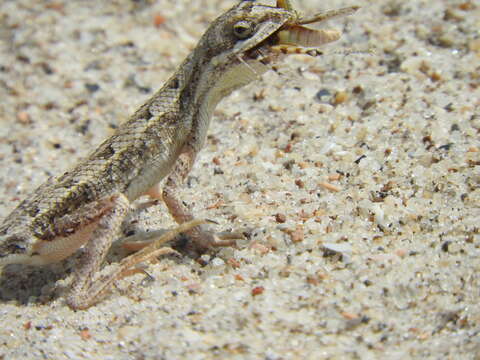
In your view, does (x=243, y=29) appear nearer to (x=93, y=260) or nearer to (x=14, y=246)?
(x=93, y=260)

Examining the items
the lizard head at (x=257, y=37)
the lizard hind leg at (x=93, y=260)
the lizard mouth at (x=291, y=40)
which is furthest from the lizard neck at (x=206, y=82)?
the lizard hind leg at (x=93, y=260)

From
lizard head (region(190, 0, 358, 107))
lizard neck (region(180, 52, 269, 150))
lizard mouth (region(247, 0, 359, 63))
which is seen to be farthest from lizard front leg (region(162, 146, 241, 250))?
lizard mouth (region(247, 0, 359, 63))

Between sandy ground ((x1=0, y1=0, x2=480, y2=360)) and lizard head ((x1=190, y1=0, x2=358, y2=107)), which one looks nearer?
sandy ground ((x1=0, y1=0, x2=480, y2=360))

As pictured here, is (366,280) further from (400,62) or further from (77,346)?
(400,62)

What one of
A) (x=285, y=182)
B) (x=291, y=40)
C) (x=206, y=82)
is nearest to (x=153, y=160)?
(x=206, y=82)

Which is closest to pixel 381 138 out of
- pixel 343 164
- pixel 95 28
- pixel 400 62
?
pixel 343 164

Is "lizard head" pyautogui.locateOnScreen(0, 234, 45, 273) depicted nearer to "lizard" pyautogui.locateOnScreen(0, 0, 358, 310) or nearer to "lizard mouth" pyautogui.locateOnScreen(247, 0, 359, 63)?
"lizard" pyautogui.locateOnScreen(0, 0, 358, 310)

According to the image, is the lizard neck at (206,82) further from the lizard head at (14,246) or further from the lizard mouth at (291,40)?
the lizard head at (14,246)
